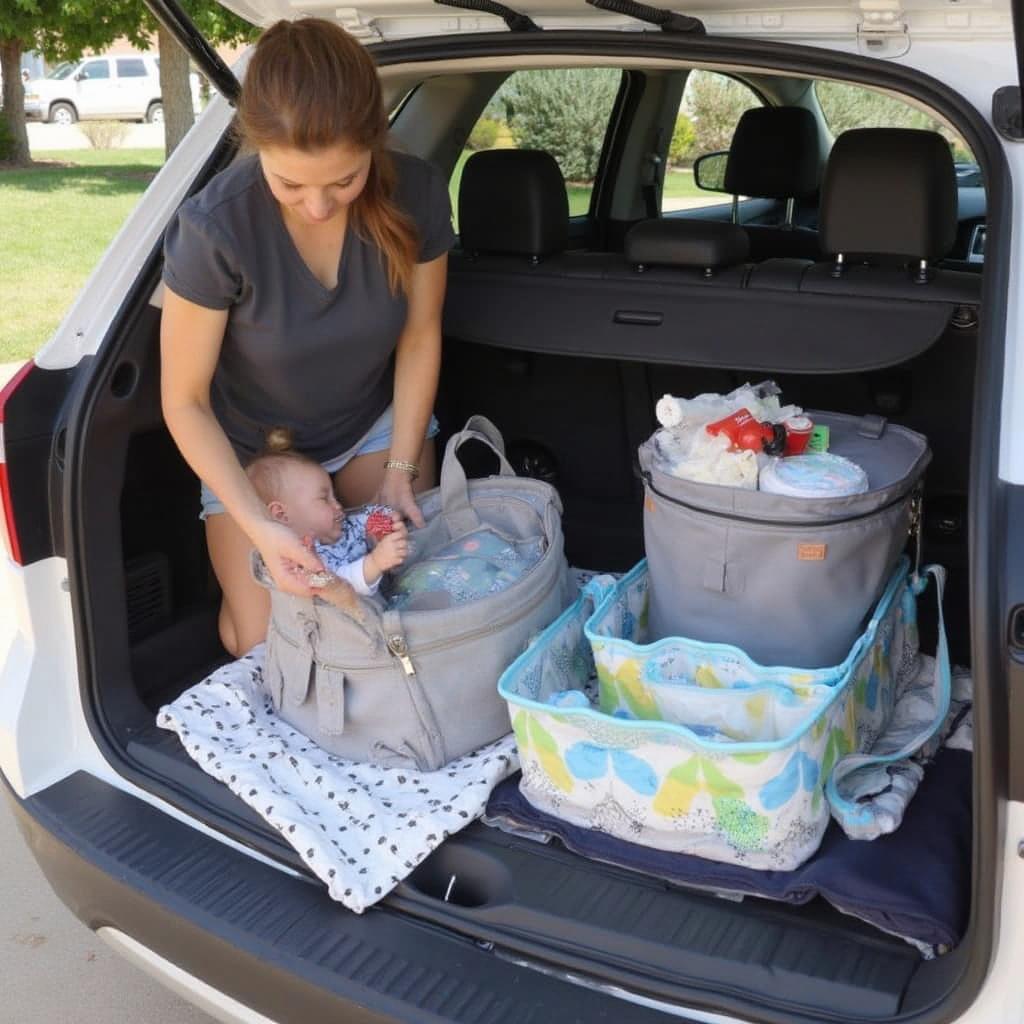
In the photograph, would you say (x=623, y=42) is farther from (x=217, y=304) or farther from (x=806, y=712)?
(x=806, y=712)

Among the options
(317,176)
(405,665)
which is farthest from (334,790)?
(317,176)

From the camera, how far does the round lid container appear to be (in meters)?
1.77

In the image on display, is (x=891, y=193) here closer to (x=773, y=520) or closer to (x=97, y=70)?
(x=773, y=520)

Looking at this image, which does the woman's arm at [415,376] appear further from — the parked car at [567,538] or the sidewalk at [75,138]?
the sidewalk at [75,138]

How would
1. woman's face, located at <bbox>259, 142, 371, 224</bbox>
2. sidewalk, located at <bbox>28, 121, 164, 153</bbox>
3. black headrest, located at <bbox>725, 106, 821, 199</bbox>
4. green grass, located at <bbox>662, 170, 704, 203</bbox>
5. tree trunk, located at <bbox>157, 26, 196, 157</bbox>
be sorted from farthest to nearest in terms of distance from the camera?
1. sidewalk, located at <bbox>28, 121, 164, 153</bbox>
2. tree trunk, located at <bbox>157, 26, 196, 157</bbox>
3. green grass, located at <bbox>662, 170, 704, 203</bbox>
4. black headrest, located at <bbox>725, 106, 821, 199</bbox>
5. woman's face, located at <bbox>259, 142, 371, 224</bbox>

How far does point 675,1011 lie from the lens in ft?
4.66

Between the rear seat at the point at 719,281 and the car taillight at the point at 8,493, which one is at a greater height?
the rear seat at the point at 719,281

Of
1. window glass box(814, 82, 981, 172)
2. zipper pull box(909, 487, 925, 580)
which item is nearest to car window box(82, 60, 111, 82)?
window glass box(814, 82, 981, 172)

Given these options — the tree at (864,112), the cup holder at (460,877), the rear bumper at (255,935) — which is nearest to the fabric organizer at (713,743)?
the cup holder at (460,877)

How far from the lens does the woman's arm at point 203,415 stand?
6.24ft

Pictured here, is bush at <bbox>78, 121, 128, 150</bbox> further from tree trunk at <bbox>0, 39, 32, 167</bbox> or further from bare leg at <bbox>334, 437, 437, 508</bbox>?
bare leg at <bbox>334, 437, 437, 508</bbox>

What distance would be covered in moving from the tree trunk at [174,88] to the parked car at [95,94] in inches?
530

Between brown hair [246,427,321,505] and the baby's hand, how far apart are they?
1.07 feet

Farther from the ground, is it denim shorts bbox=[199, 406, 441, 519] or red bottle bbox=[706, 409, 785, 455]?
red bottle bbox=[706, 409, 785, 455]
